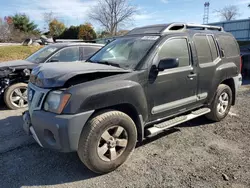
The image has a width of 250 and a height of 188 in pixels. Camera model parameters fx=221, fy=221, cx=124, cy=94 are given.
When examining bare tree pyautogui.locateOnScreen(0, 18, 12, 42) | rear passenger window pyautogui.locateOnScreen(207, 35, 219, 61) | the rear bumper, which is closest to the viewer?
the rear bumper

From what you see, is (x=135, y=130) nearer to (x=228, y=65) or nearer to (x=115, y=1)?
(x=228, y=65)

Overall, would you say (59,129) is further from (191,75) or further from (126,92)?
(191,75)

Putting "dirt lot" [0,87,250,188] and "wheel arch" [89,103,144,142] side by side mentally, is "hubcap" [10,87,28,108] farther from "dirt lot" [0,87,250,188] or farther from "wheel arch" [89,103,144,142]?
"wheel arch" [89,103,144,142]

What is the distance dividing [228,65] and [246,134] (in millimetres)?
1454

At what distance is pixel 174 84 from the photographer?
3633mm

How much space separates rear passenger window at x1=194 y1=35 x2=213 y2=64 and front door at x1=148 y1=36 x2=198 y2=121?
0.28 m

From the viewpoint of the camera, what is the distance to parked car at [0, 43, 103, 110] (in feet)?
18.0

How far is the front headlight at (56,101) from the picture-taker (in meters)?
2.61

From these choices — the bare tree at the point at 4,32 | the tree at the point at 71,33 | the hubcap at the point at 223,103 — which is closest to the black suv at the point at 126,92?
the hubcap at the point at 223,103

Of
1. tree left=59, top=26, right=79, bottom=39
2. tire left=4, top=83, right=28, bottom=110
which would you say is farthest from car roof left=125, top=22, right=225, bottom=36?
tree left=59, top=26, right=79, bottom=39

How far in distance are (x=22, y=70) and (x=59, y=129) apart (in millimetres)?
3755

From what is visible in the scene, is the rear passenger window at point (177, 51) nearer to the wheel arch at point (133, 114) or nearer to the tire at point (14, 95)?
the wheel arch at point (133, 114)

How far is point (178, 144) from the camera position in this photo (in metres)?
3.83

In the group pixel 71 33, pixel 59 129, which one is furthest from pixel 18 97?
pixel 71 33
